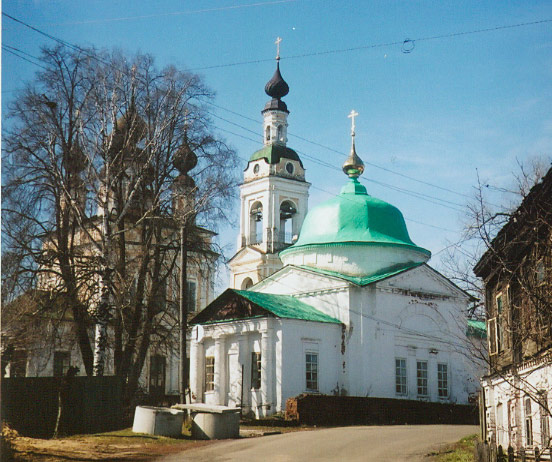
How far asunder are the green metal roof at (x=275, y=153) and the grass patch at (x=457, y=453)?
24.5m

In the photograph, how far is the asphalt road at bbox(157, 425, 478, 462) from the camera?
49.8 ft

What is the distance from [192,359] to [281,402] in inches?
168

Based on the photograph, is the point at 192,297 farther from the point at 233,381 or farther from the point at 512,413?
the point at 512,413

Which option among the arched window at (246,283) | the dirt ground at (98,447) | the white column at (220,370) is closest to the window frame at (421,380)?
the white column at (220,370)

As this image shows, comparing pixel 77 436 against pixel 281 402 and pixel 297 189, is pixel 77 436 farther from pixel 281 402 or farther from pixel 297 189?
pixel 297 189

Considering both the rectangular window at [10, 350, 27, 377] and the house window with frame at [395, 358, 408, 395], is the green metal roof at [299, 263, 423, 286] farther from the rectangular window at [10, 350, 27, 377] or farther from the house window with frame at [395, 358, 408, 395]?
the rectangular window at [10, 350, 27, 377]

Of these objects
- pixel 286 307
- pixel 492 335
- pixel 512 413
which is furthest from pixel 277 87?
pixel 512 413

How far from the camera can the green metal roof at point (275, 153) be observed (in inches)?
1636

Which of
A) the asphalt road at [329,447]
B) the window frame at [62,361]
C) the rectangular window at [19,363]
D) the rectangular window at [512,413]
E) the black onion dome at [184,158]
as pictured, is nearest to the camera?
the asphalt road at [329,447]

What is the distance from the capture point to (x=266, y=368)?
27672 millimetres

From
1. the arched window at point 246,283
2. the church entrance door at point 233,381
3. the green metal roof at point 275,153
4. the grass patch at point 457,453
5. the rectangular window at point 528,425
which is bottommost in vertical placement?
the grass patch at point 457,453

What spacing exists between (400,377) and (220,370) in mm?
6272

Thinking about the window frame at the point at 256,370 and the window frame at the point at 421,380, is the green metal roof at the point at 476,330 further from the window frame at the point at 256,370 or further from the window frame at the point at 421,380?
the window frame at the point at 256,370

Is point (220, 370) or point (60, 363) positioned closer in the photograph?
point (220, 370)
